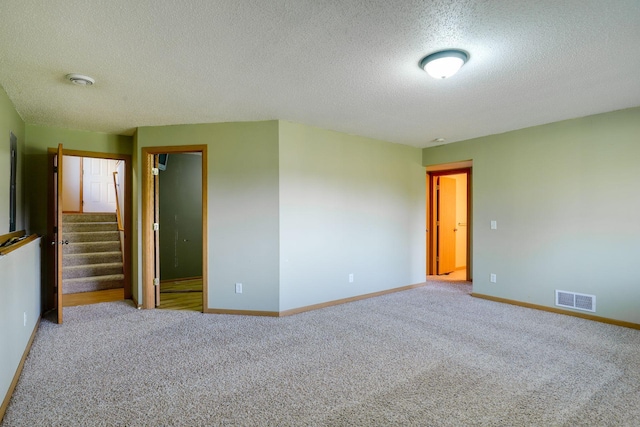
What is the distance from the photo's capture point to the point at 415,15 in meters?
1.88

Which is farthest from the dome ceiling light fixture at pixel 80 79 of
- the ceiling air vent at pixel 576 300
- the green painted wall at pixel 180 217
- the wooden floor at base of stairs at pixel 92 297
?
the ceiling air vent at pixel 576 300

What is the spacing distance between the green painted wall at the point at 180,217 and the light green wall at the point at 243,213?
2174mm

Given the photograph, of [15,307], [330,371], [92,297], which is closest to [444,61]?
[330,371]

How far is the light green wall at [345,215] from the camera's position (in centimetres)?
405

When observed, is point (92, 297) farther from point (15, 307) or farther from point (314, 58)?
point (314, 58)

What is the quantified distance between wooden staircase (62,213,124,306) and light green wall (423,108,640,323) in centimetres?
559

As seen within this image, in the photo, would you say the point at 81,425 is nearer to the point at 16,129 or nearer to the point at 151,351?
the point at 151,351

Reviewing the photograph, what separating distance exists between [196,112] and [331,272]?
8.44 feet

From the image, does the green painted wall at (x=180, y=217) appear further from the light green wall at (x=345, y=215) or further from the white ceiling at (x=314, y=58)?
the light green wall at (x=345, y=215)

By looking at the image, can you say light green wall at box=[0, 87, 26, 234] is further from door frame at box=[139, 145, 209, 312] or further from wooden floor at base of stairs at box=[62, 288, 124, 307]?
wooden floor at base of stairs at box=[62, 288, 124, 307]

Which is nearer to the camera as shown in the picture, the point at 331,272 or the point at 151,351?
the point at 151,351

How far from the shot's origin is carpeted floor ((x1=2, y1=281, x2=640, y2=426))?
1.97 m

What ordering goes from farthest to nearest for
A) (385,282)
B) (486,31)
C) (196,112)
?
(385,282) < (196,112) < (486,31)

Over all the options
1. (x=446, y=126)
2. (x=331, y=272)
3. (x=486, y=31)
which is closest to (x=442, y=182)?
(x=446, y=126)
